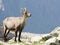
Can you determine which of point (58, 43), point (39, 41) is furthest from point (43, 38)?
point (58, 43)

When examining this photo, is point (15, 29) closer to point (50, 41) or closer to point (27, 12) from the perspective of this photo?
point (27, 12)

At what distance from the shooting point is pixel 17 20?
29.6 m

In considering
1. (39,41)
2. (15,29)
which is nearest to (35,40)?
(39,41)

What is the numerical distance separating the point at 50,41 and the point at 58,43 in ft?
4.42

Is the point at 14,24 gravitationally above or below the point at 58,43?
above

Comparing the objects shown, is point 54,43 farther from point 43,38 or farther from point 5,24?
point 5,24

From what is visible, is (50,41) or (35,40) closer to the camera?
(50,41)

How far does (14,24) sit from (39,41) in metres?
4.13

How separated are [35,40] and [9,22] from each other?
172 inches

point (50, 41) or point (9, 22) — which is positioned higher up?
point (9, 22)

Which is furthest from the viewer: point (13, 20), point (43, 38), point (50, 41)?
point (43, 38)

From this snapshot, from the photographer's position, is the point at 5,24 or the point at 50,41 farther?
the point at 5,24

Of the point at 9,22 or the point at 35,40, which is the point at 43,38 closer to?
the point at 35,40

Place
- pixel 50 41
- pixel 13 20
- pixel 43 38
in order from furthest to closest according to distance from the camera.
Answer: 1. pixel 43 38
2. pixel 13 20
3. pixel 50 41
